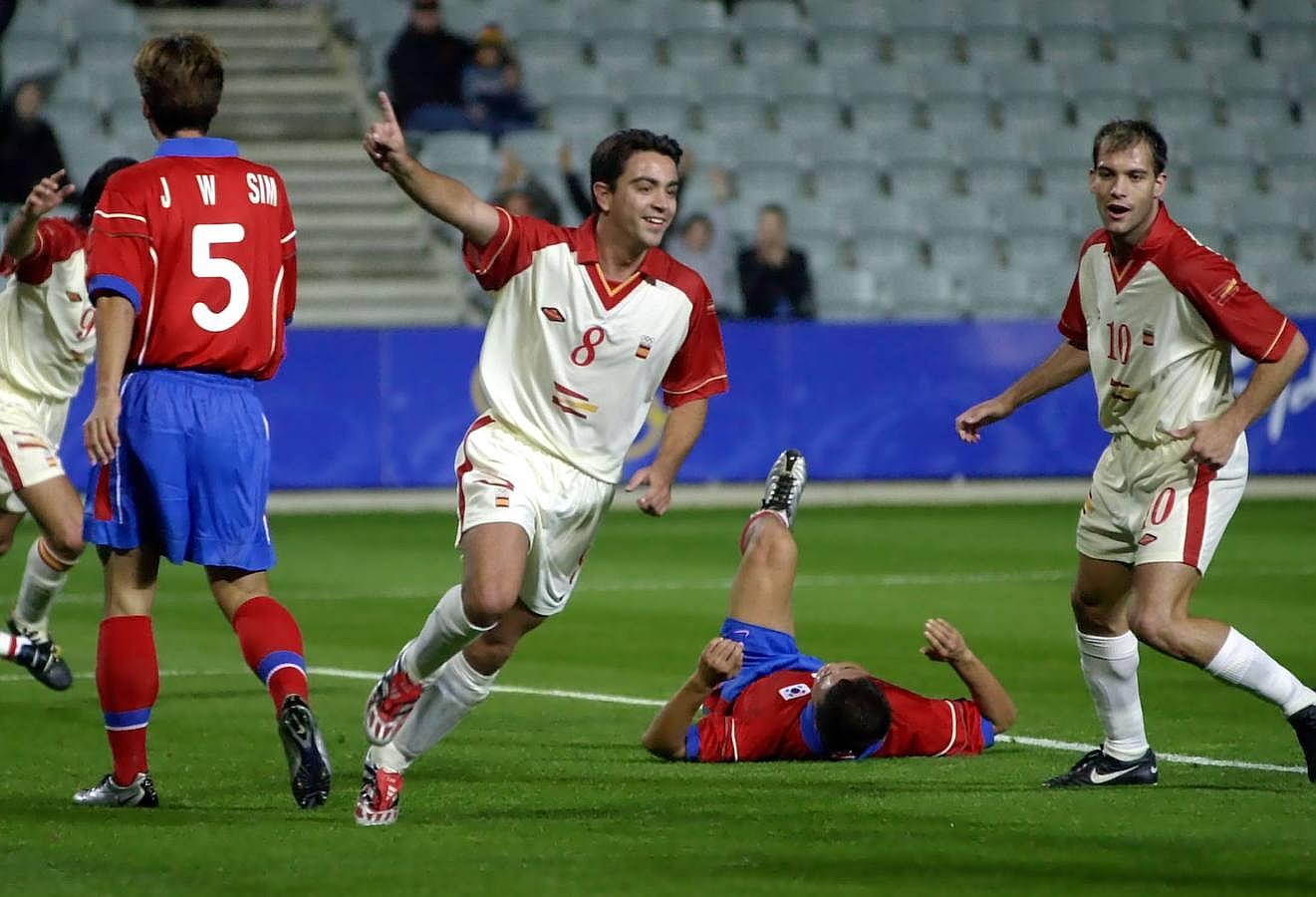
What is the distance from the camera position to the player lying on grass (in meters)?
7.07

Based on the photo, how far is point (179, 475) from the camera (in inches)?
245

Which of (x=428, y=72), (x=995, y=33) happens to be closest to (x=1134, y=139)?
(x=428, y=72)

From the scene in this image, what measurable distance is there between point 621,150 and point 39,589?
4.10m

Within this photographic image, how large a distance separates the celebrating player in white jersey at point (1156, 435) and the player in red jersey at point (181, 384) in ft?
8.03

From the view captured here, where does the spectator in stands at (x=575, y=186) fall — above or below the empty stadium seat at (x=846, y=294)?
above

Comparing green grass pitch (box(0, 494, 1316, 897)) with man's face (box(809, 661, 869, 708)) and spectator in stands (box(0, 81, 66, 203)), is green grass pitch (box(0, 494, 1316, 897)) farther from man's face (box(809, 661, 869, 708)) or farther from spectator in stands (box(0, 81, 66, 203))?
spectator in stands (box(0, 81, 66, 203))

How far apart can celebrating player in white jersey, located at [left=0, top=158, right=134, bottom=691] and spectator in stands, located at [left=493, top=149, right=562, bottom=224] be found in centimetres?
916

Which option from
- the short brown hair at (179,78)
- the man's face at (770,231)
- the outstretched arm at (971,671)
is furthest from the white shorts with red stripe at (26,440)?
the man's face at (770,231)

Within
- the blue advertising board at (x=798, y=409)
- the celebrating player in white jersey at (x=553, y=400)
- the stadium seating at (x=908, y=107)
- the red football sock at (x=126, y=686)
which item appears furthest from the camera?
the stadium seating at (x=908, y=107)

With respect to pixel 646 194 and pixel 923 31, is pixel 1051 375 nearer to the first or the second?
pixel 646 194

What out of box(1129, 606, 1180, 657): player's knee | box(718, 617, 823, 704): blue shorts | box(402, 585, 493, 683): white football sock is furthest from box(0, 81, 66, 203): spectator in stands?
box(1129, 606, 1180, 657): player's knee

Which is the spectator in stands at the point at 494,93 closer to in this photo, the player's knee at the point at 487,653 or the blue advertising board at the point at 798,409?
the blue advertising board at the point at 798,409

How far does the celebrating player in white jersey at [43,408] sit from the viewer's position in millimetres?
8891

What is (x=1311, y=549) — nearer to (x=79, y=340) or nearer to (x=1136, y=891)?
(x=79, y=340)
